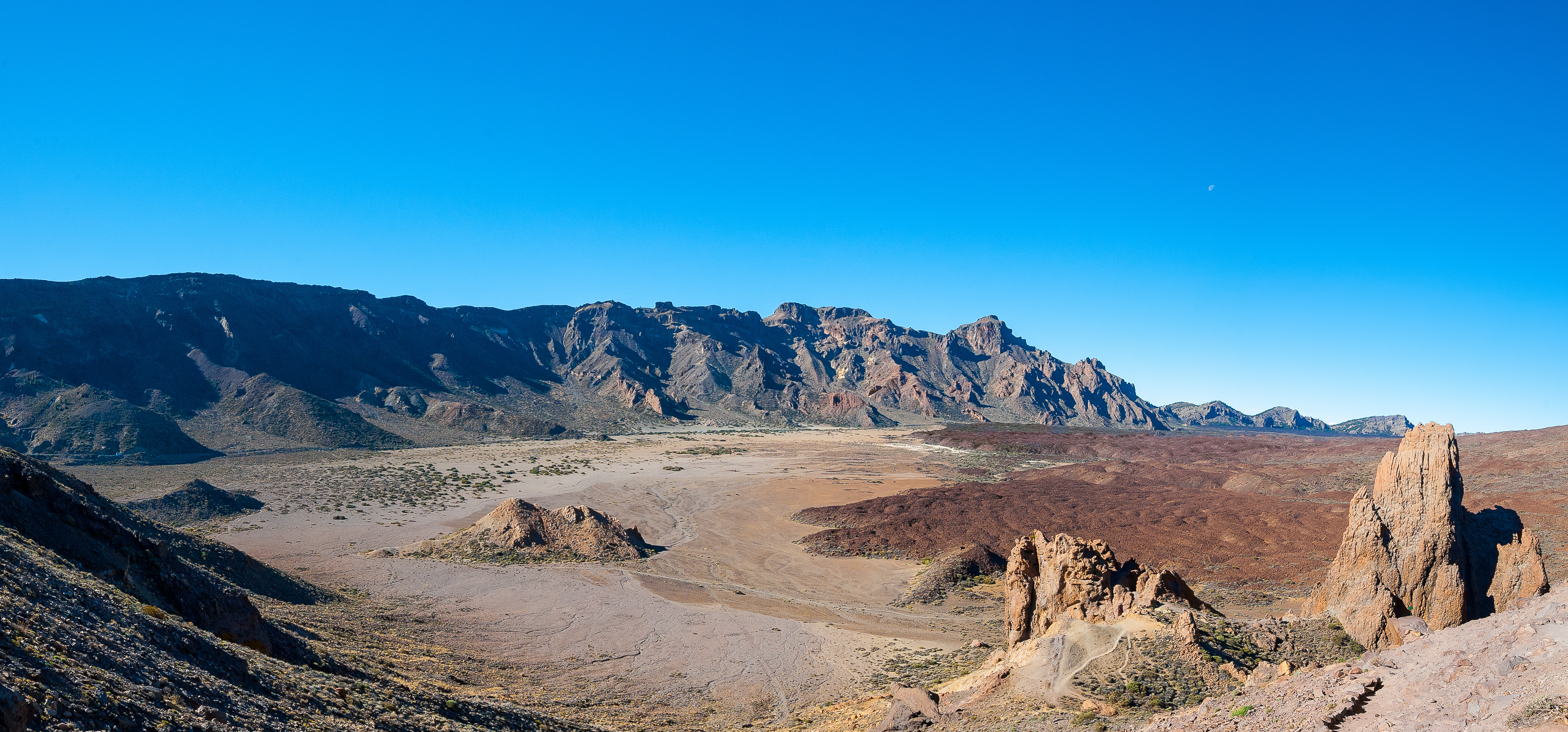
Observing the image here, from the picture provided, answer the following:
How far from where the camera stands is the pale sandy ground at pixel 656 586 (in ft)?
65.9

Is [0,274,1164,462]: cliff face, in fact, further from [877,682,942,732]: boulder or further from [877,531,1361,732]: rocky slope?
[877,531,1361,732]: rocky slope

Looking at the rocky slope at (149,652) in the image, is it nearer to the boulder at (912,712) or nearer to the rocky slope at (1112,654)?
the boulder at (912,712)

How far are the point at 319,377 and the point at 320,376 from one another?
1.28 ft

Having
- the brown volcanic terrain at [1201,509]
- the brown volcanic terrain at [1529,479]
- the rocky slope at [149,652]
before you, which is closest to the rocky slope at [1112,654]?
the rocky slope at [149,652]

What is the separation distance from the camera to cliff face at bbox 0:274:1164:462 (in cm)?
7481

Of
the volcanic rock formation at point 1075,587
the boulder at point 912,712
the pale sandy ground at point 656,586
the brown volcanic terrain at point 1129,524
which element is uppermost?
the volcanic rock formation at point 1075,587

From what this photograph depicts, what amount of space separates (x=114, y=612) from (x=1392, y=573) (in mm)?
24633

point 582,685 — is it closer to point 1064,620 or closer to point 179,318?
point 1064,620

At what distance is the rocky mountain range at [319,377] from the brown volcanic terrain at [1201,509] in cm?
6837

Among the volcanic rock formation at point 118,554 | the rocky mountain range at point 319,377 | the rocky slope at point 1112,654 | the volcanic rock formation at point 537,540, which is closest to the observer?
the volcanic rock formation at point 118,554

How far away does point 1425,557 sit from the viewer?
1681cm

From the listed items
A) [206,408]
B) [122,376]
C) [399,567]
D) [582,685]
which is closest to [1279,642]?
[582,685]

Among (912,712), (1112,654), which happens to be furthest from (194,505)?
(1112,654)

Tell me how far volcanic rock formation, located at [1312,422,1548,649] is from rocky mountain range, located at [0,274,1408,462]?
3387 inches
